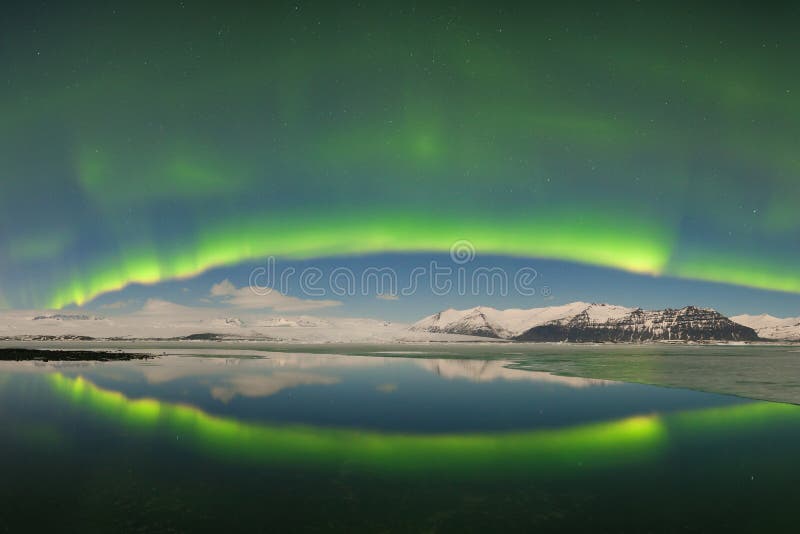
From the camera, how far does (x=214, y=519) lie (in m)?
11.5

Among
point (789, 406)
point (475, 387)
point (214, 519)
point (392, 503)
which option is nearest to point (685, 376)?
point (789, 406)

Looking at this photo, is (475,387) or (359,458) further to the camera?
(475,387)

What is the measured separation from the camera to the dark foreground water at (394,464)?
1184 centimetres

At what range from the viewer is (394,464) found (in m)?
16.6

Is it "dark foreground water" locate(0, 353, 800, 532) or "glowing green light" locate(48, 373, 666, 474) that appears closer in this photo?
"dark foreground water" locate(0, 353, 800, 532)

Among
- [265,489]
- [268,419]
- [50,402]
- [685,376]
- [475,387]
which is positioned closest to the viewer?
[265,489]

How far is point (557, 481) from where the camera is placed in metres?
14.8

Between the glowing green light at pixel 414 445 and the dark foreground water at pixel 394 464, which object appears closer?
the dark foreground water at pixel 394 464

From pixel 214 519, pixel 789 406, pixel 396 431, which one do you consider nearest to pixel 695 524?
pixel 214 519

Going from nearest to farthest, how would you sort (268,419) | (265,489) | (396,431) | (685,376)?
(265,489) < (396,431) < (268,419) < (685,376)

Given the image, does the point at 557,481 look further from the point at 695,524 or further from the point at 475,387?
the point at 475,387

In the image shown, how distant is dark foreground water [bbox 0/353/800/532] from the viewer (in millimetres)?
11844

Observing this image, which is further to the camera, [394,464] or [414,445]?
[414,445]

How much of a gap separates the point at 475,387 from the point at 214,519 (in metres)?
29.8
